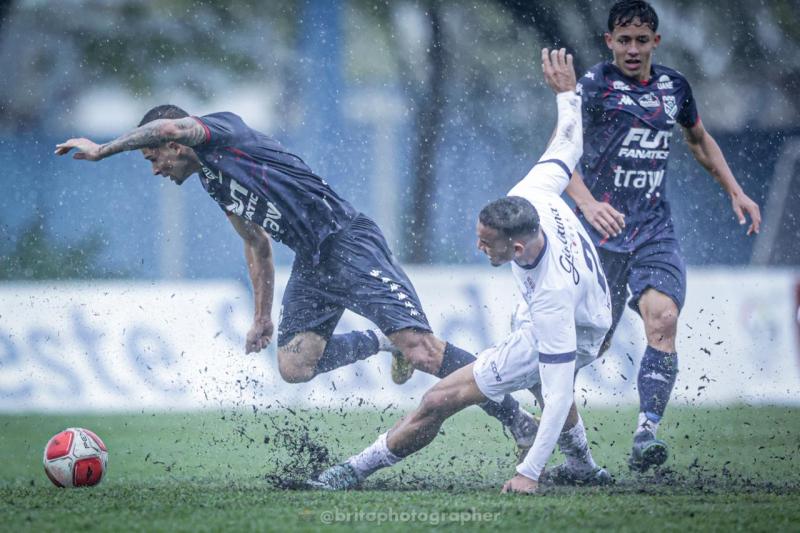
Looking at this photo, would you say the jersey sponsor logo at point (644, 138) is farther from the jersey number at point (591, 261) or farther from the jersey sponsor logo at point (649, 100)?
the jersey number at point (591, 261)

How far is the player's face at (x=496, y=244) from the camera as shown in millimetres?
5250

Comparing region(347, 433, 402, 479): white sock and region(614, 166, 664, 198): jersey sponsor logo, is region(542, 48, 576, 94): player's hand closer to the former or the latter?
region(614, 166, 664, 198): jersey sponsor logo

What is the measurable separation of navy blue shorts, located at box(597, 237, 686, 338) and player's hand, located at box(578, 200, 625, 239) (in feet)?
1.46

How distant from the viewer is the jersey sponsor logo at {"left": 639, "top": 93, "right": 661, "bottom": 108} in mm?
6543

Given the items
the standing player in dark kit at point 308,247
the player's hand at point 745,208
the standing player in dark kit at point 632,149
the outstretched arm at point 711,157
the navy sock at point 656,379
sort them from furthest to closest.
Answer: the outstretched arm at point 711,157 → the player's hand at point 745,208 → the standing player in dark kit at point 632,149 → the standing player in dark kit at point 308,247 → the navy sock at point 656,379

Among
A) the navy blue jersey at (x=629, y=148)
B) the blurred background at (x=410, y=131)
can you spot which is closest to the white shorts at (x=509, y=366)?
the navy blue jersey at (x=629, y=148)

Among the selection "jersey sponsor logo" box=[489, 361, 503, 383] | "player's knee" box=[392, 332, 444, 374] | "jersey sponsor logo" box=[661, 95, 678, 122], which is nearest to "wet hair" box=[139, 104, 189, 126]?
"player's knee" box=[392, 332, 444, 374]

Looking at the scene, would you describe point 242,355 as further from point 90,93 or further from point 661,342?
point 90,93

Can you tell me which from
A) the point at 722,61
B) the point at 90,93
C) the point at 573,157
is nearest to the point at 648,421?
the point at 573,157

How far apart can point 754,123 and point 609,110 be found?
9.19 m

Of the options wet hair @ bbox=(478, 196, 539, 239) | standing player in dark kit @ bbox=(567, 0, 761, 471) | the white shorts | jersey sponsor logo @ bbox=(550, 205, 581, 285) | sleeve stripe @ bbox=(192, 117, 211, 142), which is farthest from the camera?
standing player in dark kit @ bbox=(567, 0, 761, 471)

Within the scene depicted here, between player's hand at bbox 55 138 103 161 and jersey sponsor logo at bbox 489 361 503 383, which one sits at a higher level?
player's hand at bbox 55 138 103 161

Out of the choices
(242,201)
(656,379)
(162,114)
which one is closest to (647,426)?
(656,379)

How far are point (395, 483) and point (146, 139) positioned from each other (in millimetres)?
2209
